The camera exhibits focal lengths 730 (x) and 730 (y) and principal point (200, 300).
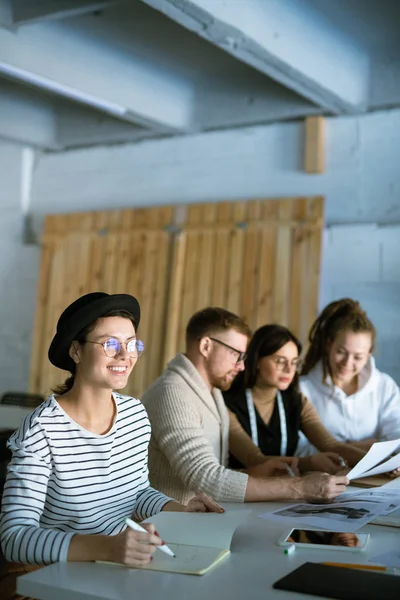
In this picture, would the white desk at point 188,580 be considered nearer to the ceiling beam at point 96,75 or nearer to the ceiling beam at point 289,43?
the ceiling beam at point 289,43

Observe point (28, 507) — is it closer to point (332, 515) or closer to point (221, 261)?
point (332, 515)

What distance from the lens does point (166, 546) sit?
1.73m

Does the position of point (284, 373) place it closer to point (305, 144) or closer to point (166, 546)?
point (166, 546)

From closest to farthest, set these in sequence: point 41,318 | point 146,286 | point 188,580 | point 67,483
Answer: point 188,580 → point 67,483 → point 146,286 → point 41,318

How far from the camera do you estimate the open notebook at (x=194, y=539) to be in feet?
5.53

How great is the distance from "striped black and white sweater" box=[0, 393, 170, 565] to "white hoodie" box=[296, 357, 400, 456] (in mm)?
1819

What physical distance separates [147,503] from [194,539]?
1.37 ft

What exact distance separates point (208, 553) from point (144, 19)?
397 cm

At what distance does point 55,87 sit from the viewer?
5285 mm

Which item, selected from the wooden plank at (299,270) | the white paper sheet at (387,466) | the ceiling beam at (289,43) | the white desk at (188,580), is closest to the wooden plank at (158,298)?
the wooden plank at (299,270)

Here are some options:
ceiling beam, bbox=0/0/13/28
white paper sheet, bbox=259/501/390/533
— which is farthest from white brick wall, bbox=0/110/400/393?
white paper sheet, bbox=259/501/390/533

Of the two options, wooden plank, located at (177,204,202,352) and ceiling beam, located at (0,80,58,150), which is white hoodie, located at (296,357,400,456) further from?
ceiling beam, located at (0,80,58,150)

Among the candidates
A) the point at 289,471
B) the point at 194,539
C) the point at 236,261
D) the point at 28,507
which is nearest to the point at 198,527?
the point at 194,539

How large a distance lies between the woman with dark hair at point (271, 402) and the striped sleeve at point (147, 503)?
1.15 metres
